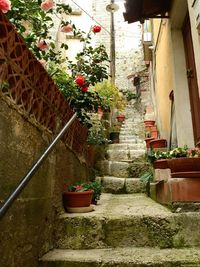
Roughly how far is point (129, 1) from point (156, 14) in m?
0.53

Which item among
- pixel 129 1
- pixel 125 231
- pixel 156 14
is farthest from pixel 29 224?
pixel 156 14

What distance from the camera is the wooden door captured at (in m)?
3.29

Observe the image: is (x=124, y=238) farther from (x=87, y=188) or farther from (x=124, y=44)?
(x=124, y=44)

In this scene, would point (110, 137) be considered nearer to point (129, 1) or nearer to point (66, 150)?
point (129, 1)

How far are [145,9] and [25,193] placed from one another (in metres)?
3.52

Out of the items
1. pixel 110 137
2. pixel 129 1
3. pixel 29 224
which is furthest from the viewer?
pixel 110 137

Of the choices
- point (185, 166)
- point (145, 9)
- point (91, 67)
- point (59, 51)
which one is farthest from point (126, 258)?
point (145, 9)

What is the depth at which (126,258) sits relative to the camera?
1.68 m

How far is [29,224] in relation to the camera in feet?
5.07

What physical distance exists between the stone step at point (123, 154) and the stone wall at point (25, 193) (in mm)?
2720

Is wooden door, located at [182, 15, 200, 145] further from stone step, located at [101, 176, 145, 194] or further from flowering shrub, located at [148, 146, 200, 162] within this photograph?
stone step, located at [101, 176, 145, 194]

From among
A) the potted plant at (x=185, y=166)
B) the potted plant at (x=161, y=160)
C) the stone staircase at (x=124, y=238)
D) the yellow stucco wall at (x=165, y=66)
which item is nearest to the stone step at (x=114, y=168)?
the yellow stucco wall at (x=165, y=66)

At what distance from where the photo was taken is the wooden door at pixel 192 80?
329 cm

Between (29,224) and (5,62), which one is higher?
(5,62)
